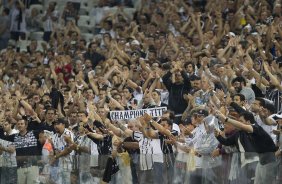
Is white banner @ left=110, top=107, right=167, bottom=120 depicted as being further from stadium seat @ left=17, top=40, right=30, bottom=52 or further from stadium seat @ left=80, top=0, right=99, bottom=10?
stadium seat @ left=80, top=0, right=99, bottom=10

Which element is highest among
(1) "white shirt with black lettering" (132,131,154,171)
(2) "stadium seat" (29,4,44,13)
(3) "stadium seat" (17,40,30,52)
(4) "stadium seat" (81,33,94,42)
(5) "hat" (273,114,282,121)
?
(2) "stadium seat" (29,4,44,13)

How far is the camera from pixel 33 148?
21281mm

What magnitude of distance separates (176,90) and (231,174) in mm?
6228

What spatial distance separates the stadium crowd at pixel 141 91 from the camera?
1798 centimetres

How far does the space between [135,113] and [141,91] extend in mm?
2352

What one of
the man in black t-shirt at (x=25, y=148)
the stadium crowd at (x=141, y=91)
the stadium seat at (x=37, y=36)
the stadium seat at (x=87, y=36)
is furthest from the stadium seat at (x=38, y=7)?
the man in black t-shirt at (x=25, y=148)

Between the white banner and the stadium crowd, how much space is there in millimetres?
24

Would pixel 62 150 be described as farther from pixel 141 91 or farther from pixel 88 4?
pixel 88 4

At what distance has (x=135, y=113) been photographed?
2152 centimetres

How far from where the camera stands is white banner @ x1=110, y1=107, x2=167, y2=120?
20.9 meters

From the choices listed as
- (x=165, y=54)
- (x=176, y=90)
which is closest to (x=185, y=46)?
(x=165, y=54)

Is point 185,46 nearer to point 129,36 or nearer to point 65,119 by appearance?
point 129,36

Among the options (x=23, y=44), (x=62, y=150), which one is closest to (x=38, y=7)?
(x=23, y=44)

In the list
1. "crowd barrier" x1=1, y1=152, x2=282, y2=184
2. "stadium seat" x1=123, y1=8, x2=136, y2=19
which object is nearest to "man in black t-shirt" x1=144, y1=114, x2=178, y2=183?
"crowd barrier" x1=1, y1=152, x2=282, y2=184
